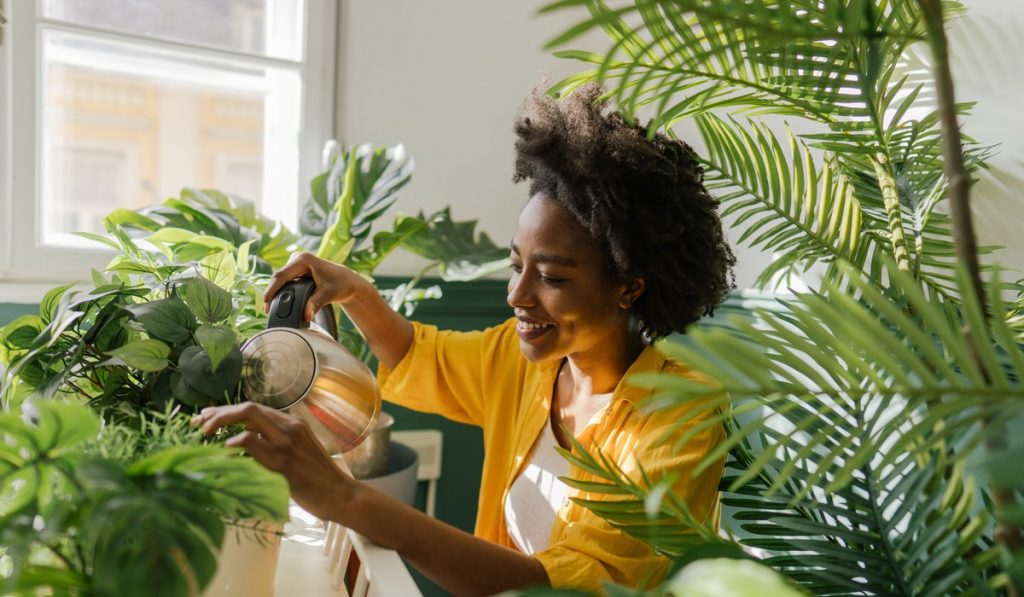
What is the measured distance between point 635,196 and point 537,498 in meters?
0.46

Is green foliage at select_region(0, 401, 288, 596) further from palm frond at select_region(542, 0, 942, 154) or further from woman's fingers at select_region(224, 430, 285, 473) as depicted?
palm frond at select_region(542, 0, 942, 154)

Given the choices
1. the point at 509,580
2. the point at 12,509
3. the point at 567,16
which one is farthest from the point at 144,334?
the point at 567,16

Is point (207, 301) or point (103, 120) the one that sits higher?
point (103, 120)

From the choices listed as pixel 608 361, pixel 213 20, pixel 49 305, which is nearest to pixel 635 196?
pixel 608 361

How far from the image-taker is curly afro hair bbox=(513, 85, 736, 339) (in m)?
1.00

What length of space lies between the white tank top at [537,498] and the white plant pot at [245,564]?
1.62 ft

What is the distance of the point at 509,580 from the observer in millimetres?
781

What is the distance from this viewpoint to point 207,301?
0.68 metres

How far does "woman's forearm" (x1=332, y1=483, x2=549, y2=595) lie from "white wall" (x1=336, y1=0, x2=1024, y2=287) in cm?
88

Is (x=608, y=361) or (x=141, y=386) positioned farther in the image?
(x=608, y=361)

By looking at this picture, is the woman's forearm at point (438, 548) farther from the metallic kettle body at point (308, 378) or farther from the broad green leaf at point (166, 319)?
the broad green leaf at point (166, 319)

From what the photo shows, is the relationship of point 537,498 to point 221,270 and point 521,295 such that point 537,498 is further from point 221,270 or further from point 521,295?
point 221,270

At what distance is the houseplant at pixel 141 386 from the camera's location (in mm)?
394

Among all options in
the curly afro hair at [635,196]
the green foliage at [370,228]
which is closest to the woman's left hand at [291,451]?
the curly afro hair at [635,196]
